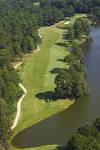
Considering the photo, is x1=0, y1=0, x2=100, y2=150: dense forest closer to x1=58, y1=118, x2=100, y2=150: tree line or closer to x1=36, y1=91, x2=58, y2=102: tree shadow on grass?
x1=36, y1=91, x2=58, y2=102: tree shadow on grass

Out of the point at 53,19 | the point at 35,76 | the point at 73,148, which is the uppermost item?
the point at 73,148

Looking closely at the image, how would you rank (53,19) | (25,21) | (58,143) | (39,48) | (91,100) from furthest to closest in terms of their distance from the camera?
1. (53,19)
2. (25,21)
3. (39,48)
4. (91,100)
5. (58,143)

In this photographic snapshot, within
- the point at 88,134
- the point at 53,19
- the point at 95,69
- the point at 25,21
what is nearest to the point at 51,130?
the point at 88,134

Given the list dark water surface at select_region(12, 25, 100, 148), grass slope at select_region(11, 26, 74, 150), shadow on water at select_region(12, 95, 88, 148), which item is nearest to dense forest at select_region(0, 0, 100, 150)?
grass slope at select_region(11, 26, 74, 150)

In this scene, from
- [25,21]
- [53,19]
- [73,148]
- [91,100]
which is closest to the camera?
[73,148]

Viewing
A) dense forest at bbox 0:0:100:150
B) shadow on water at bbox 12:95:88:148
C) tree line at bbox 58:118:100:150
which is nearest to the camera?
tree line at bbox 58:118:100:150

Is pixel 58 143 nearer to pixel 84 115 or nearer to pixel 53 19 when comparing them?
pixel 84 115

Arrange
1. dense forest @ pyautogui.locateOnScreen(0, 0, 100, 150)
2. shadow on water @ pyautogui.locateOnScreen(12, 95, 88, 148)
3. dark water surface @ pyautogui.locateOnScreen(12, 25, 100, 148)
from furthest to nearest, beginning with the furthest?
dense forest @ pyautogui.locateOnScreen(0, 0, 100, 150)
dark water surface @ pyautogui.locateOnScreen(12, 25, 100, 148)
shadow on water @ pyautogui.locateOnScreen(12, 95, 88, 148)

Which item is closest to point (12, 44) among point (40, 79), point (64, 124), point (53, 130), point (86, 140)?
point (40, 79)
